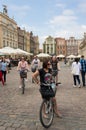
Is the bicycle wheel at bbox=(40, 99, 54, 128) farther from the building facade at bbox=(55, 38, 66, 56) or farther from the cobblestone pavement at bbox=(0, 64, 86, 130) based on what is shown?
the building facade at bbox=(55, 38, 66, 56)

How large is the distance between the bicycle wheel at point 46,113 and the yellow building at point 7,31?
74770mm

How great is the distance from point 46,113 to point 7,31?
3283 inches

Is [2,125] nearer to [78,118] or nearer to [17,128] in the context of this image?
[17,128]

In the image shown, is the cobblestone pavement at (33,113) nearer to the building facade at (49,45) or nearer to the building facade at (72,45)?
the building facade at (49,45)

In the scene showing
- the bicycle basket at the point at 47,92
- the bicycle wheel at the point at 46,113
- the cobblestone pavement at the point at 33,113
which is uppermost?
the bicycle basket at the point at 47,92

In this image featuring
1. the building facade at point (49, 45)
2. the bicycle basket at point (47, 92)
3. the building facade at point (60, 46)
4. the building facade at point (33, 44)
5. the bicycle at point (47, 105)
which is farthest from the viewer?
the building facade at point (60, 46)

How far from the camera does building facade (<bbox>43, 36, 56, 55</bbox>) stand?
17600cm

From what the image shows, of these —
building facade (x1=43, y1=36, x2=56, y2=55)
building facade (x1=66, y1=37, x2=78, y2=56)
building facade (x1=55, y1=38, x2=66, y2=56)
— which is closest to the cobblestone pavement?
building facade (x1=43, y1=36, x2=56, y2=55)

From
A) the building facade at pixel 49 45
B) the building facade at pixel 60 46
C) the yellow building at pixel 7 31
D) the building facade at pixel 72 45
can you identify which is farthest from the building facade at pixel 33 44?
the yellow building at pixel 7 31

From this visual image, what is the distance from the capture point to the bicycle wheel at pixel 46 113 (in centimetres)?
641

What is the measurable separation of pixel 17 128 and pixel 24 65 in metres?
7.60

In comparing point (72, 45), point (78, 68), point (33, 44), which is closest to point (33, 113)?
point (78, 68)

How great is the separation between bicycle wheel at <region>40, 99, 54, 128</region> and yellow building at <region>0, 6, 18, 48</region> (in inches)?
2944

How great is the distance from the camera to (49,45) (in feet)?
582
